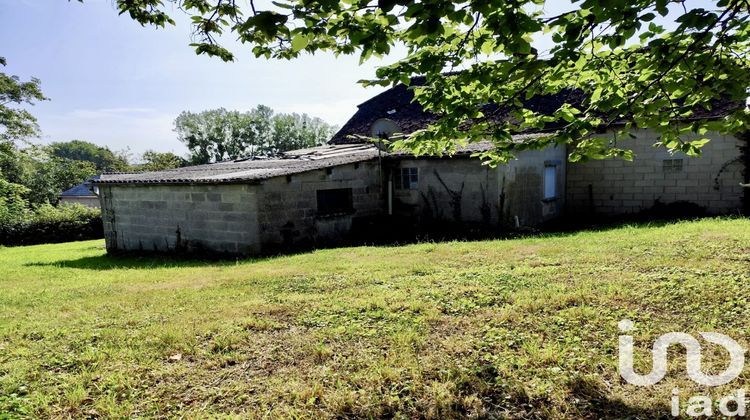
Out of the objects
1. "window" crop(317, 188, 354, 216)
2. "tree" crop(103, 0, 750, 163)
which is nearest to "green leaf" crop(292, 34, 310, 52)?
"tree" crop(103, 0, 750, 163)

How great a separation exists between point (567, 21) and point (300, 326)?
12.8ft

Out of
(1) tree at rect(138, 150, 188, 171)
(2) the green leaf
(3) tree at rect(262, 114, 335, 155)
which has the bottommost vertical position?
(2) the green leaf

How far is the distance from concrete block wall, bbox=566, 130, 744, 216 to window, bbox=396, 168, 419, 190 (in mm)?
5369

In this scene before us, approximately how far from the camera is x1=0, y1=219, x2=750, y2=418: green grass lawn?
3.32 m

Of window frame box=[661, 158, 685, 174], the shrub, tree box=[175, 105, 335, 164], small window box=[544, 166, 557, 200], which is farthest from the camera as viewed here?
tree box=[175, 105, 335, 164]

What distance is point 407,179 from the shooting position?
14055mm

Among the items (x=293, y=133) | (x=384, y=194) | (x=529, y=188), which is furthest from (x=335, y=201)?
(x=293, y=133)

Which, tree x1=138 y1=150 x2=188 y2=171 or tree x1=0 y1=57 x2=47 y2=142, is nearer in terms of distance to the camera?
tree x1=0 y1=57 x2=47 y2=142

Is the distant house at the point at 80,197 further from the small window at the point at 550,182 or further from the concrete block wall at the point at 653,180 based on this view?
the concrete block wall at the point at 653,180

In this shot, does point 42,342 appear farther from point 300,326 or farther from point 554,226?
point 554,226

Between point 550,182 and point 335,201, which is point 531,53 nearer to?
point 335,201

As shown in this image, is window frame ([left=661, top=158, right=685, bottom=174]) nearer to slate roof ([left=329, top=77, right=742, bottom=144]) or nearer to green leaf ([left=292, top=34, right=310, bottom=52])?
slate roof ([left=329, top=77, right=742, bottom=144])

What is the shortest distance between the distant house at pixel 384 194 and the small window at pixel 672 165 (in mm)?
27

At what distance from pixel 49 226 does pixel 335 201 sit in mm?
19181
